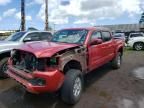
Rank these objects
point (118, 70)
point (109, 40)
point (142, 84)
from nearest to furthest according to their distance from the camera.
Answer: point (142, 84) < point (109, 40) < point (118, 70)

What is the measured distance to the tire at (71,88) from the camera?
17.5 ft

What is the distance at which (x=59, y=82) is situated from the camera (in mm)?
5113

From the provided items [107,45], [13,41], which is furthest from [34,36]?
[107,45]

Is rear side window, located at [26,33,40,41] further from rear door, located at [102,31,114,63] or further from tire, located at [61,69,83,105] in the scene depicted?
tire, located at [61,69,83,105]

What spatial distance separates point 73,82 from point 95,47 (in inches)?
74.4

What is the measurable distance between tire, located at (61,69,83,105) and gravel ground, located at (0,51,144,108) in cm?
20

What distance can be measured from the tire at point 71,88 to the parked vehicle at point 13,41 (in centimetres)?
340

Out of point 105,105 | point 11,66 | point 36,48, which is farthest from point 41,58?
point 105,105

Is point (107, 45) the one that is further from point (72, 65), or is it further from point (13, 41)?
point (13, 41)

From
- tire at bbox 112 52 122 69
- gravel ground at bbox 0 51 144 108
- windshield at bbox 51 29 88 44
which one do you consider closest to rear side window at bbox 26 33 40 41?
gravel ground at bbox 0 51 144 108

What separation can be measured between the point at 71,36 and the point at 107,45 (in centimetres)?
177

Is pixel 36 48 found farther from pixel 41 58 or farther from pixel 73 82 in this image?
pixel 73 82

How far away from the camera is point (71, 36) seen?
7.01 meters

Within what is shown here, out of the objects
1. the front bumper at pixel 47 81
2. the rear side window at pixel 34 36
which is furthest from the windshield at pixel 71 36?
the rear side window at pixel 34 36
